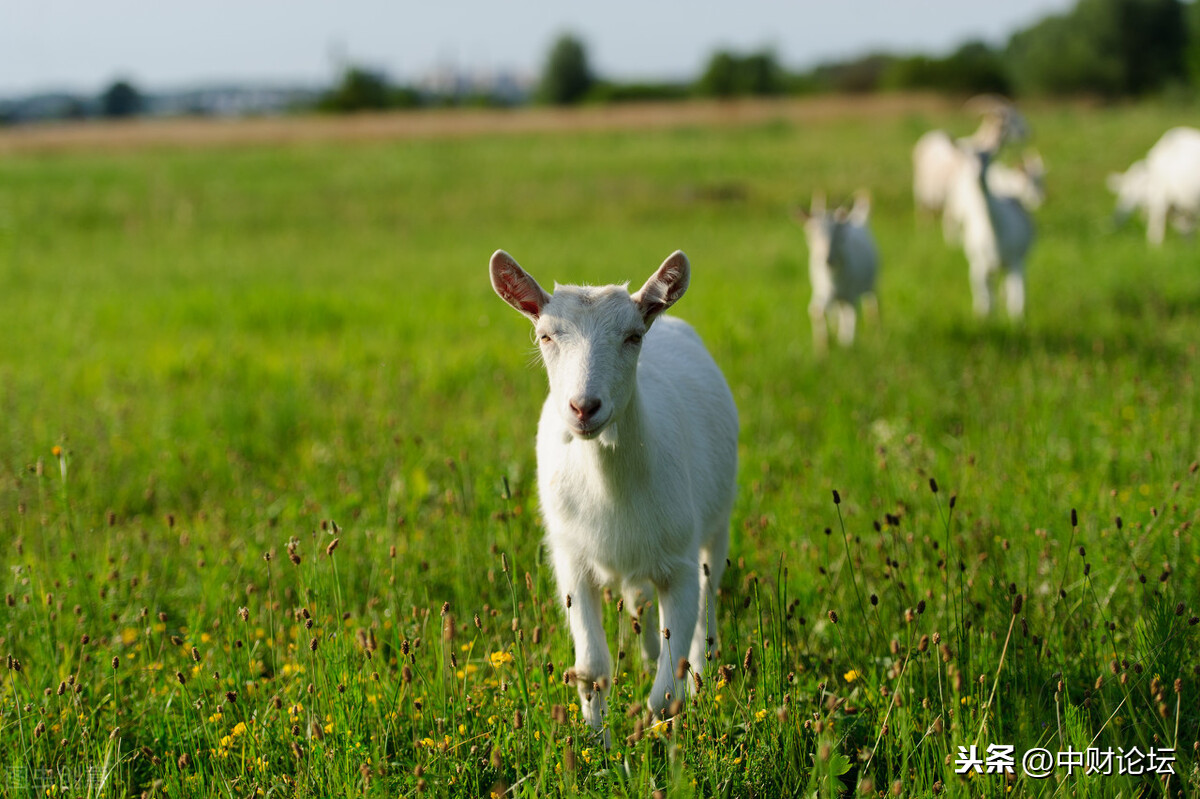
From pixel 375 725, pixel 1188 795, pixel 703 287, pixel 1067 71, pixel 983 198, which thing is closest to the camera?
pixel 1188 795

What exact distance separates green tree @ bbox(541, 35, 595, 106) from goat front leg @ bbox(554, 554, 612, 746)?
94.4 metres

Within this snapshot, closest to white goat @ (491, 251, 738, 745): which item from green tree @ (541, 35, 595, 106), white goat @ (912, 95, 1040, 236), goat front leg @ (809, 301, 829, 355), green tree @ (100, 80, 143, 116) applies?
goat front leg @ (809, 301, 829, 355)

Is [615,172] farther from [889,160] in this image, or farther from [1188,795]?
[1188,795]

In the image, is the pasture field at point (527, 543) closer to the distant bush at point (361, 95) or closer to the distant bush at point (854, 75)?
the distant bush at point (361, 95)

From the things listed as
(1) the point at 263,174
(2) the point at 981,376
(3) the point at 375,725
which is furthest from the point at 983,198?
(1) the point at 263,174

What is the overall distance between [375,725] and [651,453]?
4.12ft

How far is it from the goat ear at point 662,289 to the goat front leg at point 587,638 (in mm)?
949

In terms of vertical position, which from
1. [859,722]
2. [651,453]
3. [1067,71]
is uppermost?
[1067,71]

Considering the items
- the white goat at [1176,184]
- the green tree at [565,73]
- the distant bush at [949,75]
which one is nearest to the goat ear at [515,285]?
the white goat at [1176,184]

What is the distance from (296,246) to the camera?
1889cm

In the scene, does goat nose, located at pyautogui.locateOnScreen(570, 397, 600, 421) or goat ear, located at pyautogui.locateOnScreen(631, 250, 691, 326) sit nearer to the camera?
goat nose, located at pyautogui.locateOnScreen(570, 397, 600, 421)

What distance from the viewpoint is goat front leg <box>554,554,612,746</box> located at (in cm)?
312

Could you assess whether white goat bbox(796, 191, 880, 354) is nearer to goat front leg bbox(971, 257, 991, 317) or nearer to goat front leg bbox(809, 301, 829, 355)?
goat front leg bbox(809, 301, 829, 355)

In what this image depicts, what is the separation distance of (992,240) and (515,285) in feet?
25.3
